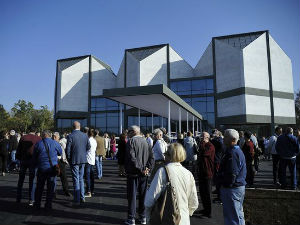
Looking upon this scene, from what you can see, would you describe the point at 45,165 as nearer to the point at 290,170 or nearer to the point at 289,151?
the point at 289,151

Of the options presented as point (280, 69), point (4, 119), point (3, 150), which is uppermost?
point (280, 69)

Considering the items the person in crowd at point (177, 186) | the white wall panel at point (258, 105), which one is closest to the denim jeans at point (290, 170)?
the person in crowd at point (177, 186)

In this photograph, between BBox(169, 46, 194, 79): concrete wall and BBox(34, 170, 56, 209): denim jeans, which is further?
BBox(169, 46, 194, 79): concrete wall

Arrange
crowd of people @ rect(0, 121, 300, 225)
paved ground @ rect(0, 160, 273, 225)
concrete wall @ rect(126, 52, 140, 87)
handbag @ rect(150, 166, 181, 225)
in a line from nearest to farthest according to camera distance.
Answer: handbag @ rect(150, 166, 181, 225) < crowd of people @ rect(0, 121, 300, 225) < paved ground @ rect(0, 160, 273, 225) < concrete wall @ rect(126, 52, 140, 87)

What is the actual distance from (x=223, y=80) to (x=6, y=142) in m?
30.4

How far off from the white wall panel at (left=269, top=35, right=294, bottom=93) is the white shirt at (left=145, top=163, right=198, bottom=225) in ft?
118

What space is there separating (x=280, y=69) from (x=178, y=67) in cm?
1564

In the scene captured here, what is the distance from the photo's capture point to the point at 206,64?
121 ft

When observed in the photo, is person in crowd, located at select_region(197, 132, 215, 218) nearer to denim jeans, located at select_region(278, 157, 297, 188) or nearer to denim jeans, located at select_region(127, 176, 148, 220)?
denim jeans, located at select_region(127, 176, 148, 220)

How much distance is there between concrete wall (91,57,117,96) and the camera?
41156mm

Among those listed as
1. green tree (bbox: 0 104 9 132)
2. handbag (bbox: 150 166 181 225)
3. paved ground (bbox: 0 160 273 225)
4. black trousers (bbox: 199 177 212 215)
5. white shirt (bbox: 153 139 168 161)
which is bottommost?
paved ground (bbox: 0 160 273 225)

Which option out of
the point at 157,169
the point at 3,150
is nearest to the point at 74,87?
the point at 3,150

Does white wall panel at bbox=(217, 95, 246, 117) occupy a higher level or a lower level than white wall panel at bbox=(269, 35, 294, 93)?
lower

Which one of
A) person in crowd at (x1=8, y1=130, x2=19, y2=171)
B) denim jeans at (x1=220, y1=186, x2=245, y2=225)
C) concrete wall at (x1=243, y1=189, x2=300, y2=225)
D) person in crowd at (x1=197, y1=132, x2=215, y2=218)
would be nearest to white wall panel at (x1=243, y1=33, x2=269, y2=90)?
person in crowd at (x1=8, y1=130, x2=19, y2=171)
